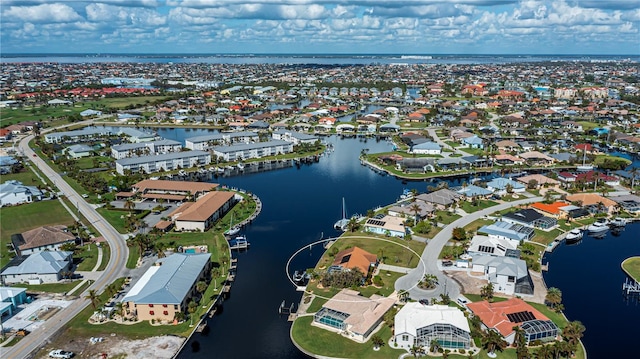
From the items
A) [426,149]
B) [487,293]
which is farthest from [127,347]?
[426,149]

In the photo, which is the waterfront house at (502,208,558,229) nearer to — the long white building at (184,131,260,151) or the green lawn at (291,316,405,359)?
the green lawn at (291,316,405,359)

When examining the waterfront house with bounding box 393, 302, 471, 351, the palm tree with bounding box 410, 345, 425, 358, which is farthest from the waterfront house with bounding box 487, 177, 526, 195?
the palm tree with bounding box 410, 345, 425, 358

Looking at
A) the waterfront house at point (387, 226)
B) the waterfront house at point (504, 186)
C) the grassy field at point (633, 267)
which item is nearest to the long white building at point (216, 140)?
the waterfront house at point (387, 226)

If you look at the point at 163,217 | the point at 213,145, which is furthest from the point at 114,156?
the point at 163,217

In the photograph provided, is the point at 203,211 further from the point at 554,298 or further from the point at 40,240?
the point at 554,298

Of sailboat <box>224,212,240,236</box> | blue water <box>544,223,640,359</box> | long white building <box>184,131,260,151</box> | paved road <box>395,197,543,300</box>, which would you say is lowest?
blue water <box>544,223,640,359</box>

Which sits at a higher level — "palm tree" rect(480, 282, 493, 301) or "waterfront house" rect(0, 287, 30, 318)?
"waterfront house" rect(0, 287, 30, 318)

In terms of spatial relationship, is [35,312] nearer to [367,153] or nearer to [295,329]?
[295,329]
